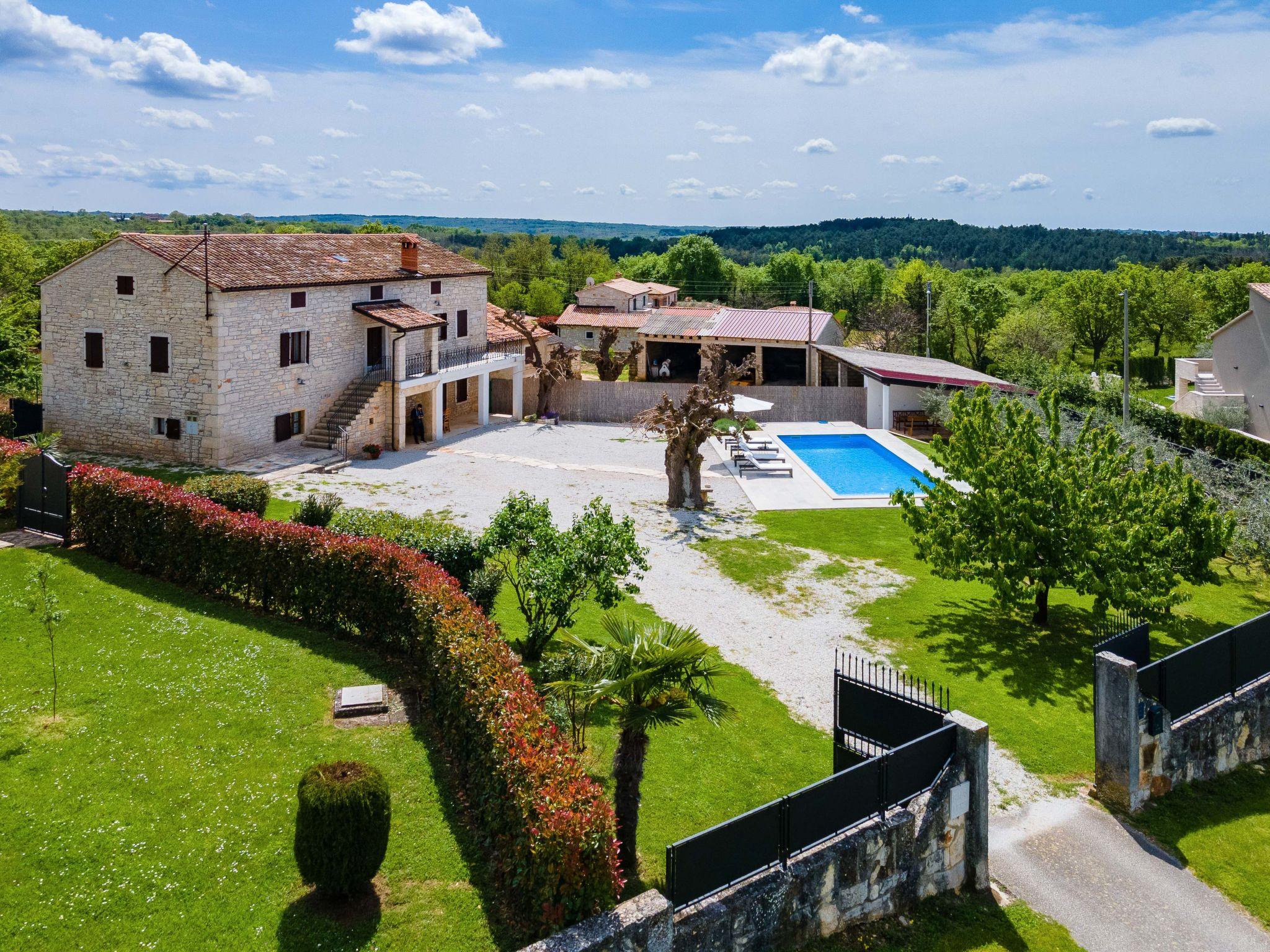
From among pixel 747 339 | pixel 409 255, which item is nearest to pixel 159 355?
pixel 409 255

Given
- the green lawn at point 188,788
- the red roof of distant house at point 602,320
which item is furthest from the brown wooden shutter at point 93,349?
the red roof of distant house at point 602,320

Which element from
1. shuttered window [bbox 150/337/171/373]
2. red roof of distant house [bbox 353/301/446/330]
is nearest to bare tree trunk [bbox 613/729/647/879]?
shuttered window [bbox 150/337/171/373]

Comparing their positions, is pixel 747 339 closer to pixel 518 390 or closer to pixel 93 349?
pixel 518 390

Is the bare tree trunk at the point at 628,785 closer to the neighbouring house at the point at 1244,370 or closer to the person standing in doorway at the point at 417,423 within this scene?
the person standing in doorway at the point at 417,423

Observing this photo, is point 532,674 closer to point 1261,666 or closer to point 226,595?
point 226,595

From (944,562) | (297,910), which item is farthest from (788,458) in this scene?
(297,910)

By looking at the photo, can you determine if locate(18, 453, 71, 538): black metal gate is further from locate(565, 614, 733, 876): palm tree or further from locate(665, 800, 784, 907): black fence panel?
locate(665, 800, 784, 907): black fence panel
